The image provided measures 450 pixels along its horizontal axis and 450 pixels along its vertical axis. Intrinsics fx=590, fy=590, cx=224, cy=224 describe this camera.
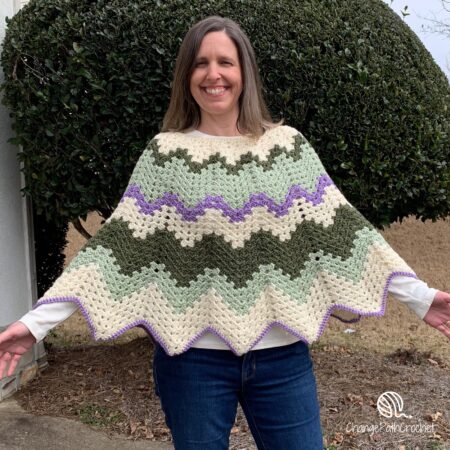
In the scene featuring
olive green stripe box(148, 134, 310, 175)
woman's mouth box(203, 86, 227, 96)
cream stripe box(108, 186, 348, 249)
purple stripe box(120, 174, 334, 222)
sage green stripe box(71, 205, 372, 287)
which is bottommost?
sage green stripe box(71, 205, 372, 287)

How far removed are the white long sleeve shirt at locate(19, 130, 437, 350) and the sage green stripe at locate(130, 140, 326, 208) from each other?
44 centimetres

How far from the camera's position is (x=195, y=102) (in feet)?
6.86

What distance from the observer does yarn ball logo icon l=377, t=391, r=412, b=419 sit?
350cm

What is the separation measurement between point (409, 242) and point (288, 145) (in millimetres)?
6789

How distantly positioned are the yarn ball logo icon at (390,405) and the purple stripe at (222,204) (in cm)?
200

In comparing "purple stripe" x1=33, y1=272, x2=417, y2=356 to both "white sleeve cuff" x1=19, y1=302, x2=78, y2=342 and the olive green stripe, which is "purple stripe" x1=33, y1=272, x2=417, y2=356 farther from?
the olive green stripe

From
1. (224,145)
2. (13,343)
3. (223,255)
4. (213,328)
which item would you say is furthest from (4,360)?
(224,145)

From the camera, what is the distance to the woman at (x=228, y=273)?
1.92 metres

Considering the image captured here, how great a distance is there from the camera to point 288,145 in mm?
2062

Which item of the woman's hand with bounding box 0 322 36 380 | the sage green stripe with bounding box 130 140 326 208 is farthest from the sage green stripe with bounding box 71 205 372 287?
the woman's hand with bounding box 0 322 36 380

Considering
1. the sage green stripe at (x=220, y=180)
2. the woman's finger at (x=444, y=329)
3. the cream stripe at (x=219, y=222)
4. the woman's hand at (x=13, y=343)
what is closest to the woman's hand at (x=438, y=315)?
the woman's finger at (x=444, y=329)

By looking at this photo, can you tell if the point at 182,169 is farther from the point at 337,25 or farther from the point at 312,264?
the point at 337,25

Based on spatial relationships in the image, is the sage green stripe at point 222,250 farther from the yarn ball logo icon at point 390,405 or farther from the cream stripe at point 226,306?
the yarn ball logo icon at point 390,405

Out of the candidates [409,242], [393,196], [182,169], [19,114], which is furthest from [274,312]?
[409,242]
